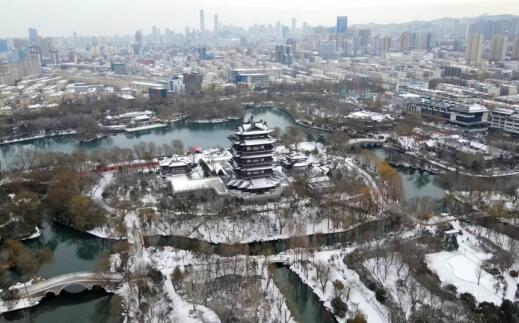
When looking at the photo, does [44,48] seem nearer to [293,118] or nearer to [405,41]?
[293,118]

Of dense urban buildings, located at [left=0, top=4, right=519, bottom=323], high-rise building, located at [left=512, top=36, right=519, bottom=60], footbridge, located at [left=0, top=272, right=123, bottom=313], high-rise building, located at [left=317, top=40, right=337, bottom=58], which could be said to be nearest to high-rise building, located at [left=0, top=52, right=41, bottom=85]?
dense urban buildings, located at [left=0, top=4, right=519, bottom=323]

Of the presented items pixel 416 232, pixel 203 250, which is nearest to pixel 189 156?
pixel 203 250

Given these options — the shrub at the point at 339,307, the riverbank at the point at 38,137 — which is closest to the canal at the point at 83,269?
the shrub at the point at 339,307

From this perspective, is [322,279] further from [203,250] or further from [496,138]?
[496,138]

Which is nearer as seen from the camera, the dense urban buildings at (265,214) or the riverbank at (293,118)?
the dense urban buildings at (265,214)

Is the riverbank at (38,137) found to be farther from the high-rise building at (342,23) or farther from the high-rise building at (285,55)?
the high-rise building at (342,23)

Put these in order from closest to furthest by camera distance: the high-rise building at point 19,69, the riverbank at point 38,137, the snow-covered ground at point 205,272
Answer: the snow-covered ground at point 205,272 < the riverbank at point 38,137 < the high-rise building at point 19,69
